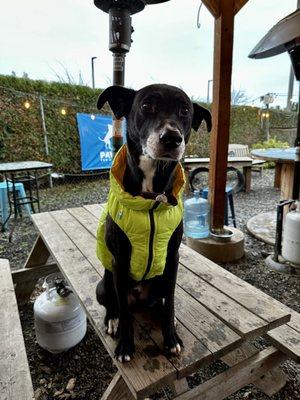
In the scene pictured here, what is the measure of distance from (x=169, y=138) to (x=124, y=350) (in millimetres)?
725

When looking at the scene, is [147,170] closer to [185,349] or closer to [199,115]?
[199,115]

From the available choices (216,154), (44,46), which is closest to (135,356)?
(216,154)

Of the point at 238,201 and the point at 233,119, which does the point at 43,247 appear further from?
the point at 233,119

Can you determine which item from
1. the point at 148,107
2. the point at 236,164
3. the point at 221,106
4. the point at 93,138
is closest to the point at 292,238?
the point at 221,106

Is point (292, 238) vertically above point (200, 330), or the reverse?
point (200, 330)

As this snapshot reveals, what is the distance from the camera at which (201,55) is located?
930 cm

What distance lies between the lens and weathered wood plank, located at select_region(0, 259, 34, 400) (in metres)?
0.91

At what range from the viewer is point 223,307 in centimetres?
121

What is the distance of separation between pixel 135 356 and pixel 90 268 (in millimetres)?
653

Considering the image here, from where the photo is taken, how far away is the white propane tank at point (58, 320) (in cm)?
172

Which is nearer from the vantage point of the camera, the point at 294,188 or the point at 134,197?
the point at 134,197

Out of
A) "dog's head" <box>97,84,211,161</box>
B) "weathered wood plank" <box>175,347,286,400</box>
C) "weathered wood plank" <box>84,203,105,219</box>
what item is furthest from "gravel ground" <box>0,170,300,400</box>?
"dog's head" <box>97,84,211,161</box>

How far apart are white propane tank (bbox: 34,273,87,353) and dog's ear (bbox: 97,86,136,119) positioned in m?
1.24

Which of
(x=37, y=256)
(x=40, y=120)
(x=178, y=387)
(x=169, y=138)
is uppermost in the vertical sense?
(x=40, y=120)
